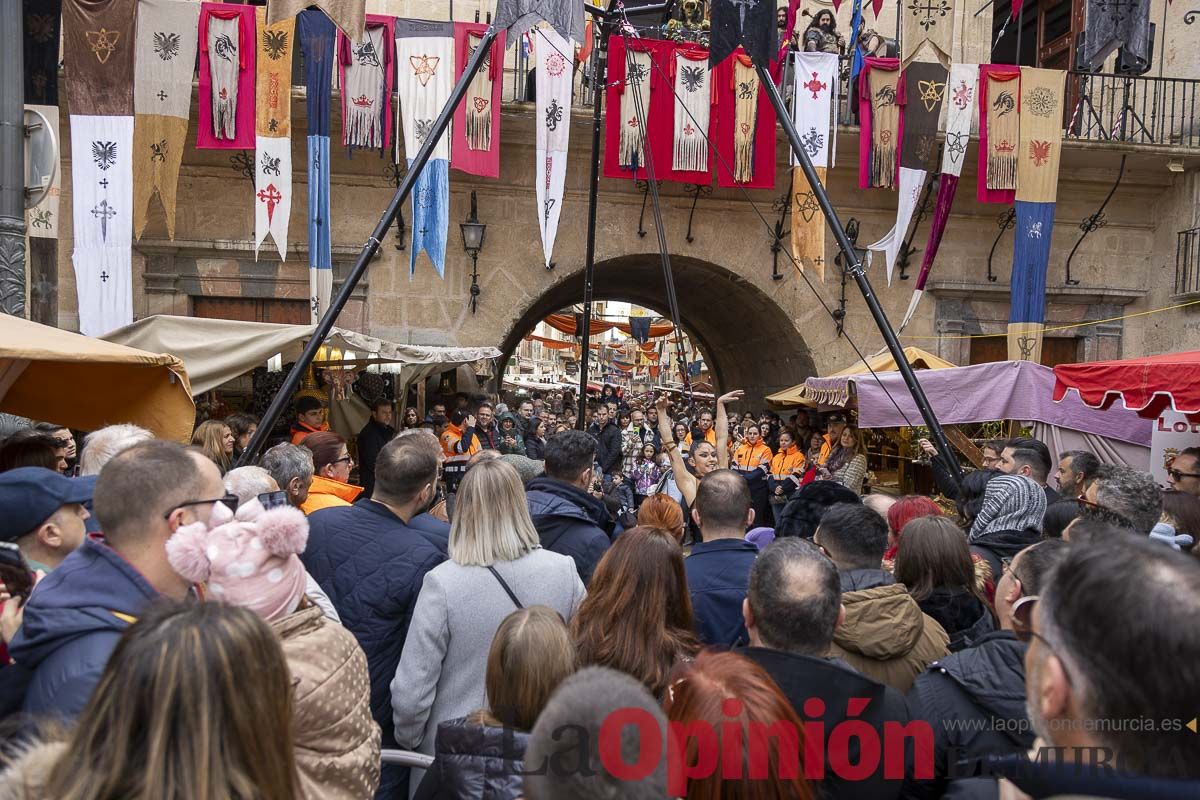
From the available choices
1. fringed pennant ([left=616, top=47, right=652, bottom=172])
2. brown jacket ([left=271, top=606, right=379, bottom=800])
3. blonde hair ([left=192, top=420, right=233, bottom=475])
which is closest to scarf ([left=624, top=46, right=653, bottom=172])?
fringed pennant ([left=616, top=47, right=652, bottom=172])

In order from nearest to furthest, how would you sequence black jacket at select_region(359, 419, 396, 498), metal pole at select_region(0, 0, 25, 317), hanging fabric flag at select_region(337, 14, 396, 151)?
1. metal pole at select_region(0, 0, 25, 317)
2. black jacket at select_region(359, 419, 396, 498)
3. hanging fabric flag at select_region(337, 14, 396, 151)

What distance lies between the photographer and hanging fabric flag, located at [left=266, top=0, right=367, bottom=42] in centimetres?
698

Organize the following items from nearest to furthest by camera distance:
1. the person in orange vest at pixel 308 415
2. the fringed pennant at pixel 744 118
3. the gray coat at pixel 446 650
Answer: the gray coat at pixel 446 650, the person in orange vest at pixel 308 415, the fringed pennant at pixel 744 118

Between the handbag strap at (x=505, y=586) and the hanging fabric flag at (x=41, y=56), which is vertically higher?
the hanging fabric flag at (x=41, y=56)

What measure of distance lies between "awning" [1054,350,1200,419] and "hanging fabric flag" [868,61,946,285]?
14.8 ft

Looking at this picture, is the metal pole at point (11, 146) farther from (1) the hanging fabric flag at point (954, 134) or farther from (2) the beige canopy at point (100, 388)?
(1) the hanging fabric flag at point (954, 134)

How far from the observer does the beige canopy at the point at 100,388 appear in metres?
4.63

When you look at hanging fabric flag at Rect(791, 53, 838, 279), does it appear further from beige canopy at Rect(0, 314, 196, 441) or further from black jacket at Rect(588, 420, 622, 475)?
beige canopy at Rect(0, 314, 196, 441)

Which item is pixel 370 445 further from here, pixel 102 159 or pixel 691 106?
pixel 691 106

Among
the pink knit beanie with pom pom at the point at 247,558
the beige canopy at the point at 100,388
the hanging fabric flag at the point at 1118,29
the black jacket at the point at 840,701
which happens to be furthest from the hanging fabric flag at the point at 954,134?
the pink knit beanie with pom pom at the point at 247,558

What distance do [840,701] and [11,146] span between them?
199 inches

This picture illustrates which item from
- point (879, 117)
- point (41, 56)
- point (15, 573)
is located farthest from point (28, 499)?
point (879, 117)

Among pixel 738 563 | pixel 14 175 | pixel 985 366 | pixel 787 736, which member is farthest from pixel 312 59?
pixel 787 736

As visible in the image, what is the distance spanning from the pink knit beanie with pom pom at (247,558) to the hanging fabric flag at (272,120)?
31.1 feet
